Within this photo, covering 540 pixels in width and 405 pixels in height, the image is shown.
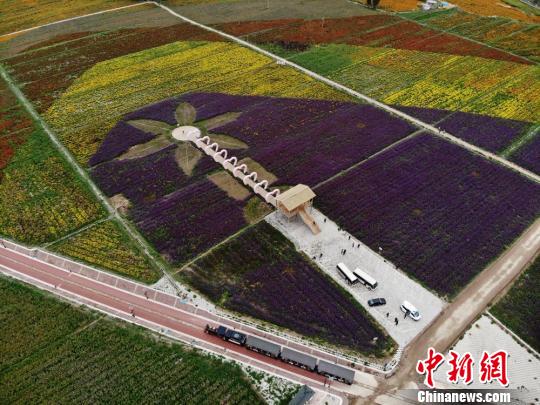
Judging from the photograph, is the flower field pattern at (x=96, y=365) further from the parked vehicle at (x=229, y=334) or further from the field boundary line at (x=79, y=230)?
the field boundary line at (x=79, y=230)

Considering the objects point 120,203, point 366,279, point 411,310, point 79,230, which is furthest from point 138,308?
point 411,310

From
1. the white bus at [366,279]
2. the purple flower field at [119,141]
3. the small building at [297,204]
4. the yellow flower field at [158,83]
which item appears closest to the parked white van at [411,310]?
the white bus at [366,279]

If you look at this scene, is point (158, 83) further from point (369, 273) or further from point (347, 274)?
point (369, 273)

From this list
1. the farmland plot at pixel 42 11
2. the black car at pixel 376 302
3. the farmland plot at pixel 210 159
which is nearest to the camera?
the black car at pixel 376 302

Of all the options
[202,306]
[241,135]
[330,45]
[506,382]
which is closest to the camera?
[506,382]

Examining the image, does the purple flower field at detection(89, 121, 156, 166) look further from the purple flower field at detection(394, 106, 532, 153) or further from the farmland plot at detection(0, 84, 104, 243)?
the purple flower field at detection(394, 106, 532, 153)

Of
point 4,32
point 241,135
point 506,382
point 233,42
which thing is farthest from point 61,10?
point 506,382

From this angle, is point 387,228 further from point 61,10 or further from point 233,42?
point 61,10
